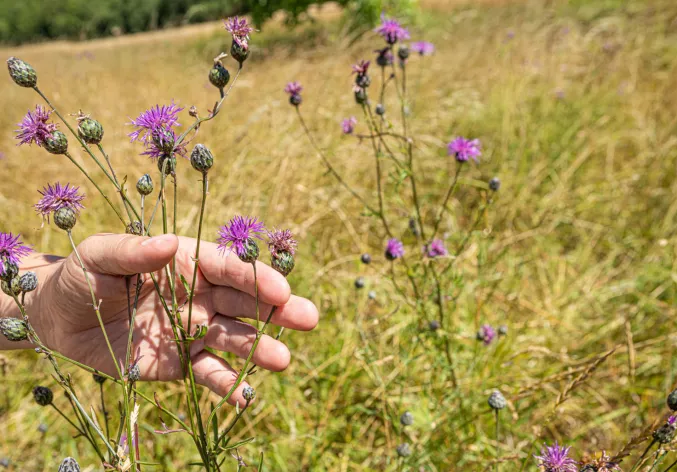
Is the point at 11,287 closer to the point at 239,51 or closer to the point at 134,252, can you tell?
the point at 134,252

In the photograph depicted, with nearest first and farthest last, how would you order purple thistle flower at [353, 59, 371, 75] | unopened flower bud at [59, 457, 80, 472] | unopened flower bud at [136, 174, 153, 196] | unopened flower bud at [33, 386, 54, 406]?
unopened flower bud at [59, 457, 80, 472], unopened flower bud at [136, 174, 153, 196], unopened flower bud at [33, 386, 54, 406], purple thistle flower at [353, 59, 371, 75]

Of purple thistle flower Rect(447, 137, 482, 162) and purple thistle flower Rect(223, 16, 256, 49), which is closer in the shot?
purple thistle flower Rect(223, 16, 256, 49)

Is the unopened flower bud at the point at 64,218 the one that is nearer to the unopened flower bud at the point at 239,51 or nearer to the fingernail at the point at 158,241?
the fingernail at the point at 158,241

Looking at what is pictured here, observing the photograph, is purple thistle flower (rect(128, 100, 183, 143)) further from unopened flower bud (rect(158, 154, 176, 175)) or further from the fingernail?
the fingernail

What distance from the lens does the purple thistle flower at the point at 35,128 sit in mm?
828

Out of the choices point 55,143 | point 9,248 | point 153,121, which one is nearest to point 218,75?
point 153,121

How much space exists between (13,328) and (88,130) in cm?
39

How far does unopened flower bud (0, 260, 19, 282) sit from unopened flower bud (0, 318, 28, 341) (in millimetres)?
77

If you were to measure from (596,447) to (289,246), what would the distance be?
1678mm

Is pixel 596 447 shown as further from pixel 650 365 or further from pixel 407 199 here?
pixel 407 199

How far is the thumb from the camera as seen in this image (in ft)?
2.50

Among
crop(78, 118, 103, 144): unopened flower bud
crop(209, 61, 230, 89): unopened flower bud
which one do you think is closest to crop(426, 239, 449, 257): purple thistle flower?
crop(209, 61, 230, 89): unopened flower bud

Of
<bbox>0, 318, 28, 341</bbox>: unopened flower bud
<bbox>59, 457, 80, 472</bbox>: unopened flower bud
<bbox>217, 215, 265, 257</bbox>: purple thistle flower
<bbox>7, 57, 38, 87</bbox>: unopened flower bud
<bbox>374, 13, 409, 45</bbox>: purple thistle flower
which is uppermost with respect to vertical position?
<bbox>374, 13, 409, 45</bbox>: purple thistle flower

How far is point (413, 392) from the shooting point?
1868mm
